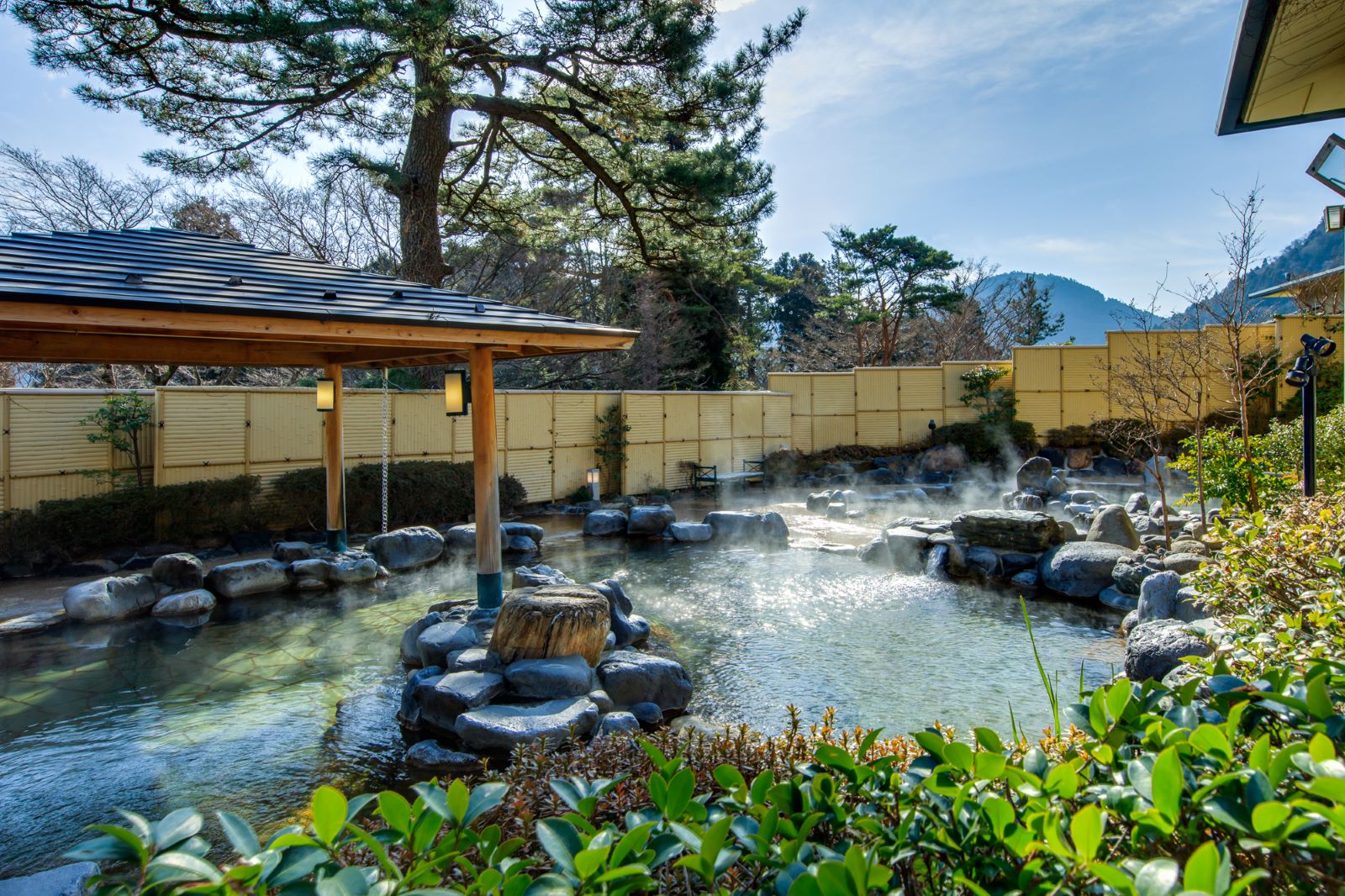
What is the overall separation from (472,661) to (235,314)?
2811 millimetres

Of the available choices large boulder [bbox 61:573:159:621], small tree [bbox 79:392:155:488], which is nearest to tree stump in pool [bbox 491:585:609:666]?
large boulder [bbox 61:573:159:621]

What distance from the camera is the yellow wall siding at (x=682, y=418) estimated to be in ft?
51.8

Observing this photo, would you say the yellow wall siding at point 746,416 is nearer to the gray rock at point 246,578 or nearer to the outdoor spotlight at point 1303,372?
the gray rock at point 246,578

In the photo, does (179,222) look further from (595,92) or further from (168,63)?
(595,92)

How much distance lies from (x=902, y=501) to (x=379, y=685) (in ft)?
36.3

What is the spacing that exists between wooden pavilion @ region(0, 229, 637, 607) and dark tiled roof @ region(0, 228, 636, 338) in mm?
14

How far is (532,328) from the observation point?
20.6 feet

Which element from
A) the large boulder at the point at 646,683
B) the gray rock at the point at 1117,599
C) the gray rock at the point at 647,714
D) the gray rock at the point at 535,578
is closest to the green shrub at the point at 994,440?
the gray rock at the point at 1117,599

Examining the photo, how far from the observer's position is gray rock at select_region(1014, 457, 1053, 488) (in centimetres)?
1442

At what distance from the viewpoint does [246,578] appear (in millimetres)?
8047

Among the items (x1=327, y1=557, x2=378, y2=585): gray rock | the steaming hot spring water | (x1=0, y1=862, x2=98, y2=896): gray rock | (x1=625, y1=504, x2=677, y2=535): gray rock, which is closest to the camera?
(x1=0, y1=862, x2=98, y2=896): gray rock

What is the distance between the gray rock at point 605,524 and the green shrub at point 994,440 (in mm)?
10840

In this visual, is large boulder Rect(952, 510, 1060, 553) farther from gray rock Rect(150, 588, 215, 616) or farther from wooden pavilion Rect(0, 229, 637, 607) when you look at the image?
gray rock Rect(150, 588, 215, 616)

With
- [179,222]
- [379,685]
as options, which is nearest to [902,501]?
[379,685]
